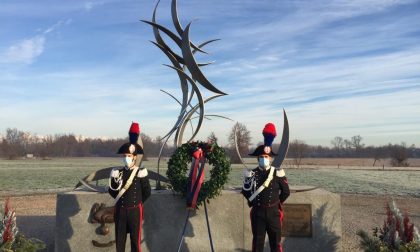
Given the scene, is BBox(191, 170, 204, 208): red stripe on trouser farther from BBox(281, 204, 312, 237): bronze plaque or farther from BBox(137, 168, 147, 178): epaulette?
BBox(281, 204, 312, 237): bronze plaque

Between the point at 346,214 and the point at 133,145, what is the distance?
8.20 metres

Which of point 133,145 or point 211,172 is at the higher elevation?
point 133,145

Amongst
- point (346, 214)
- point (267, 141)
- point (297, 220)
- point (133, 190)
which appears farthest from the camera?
point (346, 214)

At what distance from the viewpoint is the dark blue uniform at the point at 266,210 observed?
20.0ft

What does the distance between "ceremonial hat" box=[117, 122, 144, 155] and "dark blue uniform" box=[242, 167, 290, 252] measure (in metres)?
1.78

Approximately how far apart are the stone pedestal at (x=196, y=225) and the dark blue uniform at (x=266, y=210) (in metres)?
1.29

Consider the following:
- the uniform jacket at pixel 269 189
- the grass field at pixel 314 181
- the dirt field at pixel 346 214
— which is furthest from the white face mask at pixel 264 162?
the dirt field at pixel 346 214

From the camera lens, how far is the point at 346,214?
1225 centimetres

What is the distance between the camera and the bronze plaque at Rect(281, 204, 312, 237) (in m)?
7.39

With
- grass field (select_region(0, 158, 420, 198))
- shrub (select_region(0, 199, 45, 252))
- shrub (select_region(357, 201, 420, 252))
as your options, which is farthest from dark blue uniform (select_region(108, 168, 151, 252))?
shrub (select_region(357, 201, 420, 252))

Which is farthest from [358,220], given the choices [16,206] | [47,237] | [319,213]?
[16,206]

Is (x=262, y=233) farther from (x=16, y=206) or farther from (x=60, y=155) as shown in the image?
(x=60, y=155)

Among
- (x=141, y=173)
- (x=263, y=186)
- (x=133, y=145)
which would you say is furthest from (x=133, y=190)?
(x=263, y=186)

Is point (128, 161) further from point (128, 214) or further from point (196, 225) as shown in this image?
point (196, 225)
